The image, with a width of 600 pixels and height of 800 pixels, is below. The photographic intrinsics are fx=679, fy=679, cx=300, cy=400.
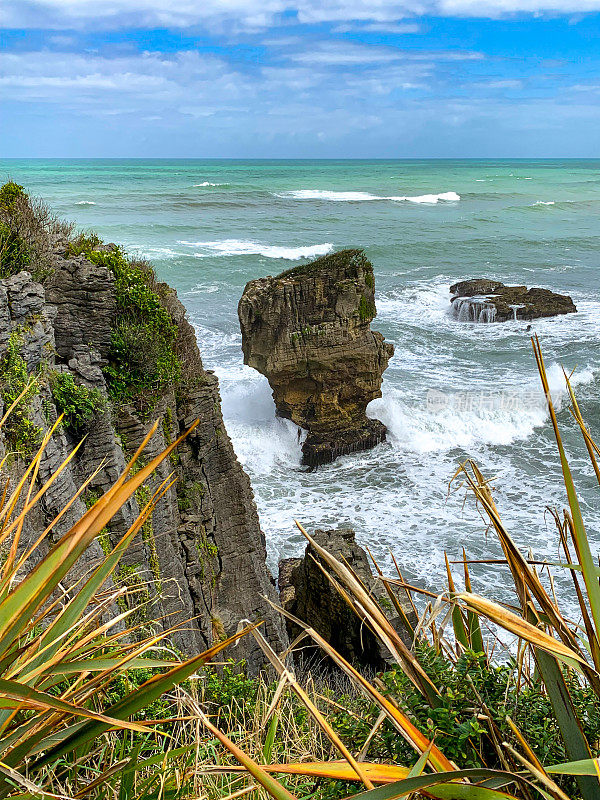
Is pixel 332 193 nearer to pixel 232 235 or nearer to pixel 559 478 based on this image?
pixel 232 235

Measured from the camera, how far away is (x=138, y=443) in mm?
8281

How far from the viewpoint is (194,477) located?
9.52 metres

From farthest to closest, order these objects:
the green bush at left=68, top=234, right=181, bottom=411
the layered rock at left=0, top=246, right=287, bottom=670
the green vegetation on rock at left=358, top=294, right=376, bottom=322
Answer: the green vegetation on rock at left=358, top=294, right=376, bottom=322 < the green bush at left=68, top=234, right=181, bottom=411 < the layered rock at left=0, top=246, right=287, bottom=670

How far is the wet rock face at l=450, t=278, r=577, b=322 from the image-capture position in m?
31.1

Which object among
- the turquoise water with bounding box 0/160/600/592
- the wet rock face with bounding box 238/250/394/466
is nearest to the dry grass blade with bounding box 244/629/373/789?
the turquoise water with bounding box 0/160/600/592

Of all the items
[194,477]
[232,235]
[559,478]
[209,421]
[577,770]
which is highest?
[232,235]

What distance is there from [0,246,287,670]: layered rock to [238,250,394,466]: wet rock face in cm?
747

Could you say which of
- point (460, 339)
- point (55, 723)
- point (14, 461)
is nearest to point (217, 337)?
point (460, 339)

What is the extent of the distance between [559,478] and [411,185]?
9266 cm

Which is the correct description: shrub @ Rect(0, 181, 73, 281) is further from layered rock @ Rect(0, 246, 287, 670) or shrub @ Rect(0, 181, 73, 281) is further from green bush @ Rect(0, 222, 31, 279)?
layered rock @ Rect(0, 246, 287, 670)

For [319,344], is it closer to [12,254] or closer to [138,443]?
[138,443]

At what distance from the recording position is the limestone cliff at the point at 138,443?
6455 millimetres

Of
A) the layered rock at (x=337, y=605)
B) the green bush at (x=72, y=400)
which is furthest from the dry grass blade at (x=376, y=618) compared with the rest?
the layered rock at (x=337, y=605)

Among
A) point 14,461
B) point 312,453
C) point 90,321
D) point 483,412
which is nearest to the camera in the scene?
point 14,461
